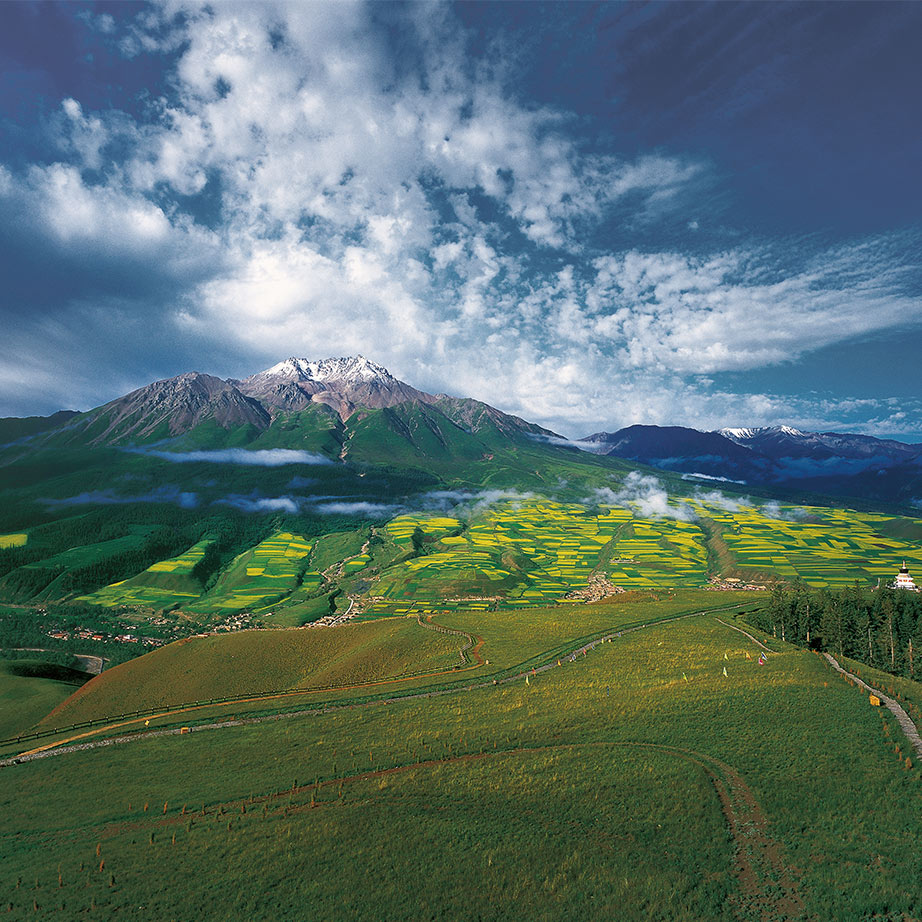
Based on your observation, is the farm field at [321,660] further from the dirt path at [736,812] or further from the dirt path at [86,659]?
the dirt path at [86,659]

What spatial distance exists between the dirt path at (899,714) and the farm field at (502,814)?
1.99m

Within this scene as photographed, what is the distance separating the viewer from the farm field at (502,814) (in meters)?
29.7

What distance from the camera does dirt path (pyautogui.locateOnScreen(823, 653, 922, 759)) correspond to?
44344mm

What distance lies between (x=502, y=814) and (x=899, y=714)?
45.7 meters

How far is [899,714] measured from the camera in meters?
50.9

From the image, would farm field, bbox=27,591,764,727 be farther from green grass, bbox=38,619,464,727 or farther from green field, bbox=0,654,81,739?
green field, bbox=0,654,81,739

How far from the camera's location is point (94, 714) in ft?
283

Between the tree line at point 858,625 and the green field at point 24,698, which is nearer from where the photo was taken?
the tree line at point 858,625

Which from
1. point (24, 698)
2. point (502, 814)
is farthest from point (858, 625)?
point (24, 698)

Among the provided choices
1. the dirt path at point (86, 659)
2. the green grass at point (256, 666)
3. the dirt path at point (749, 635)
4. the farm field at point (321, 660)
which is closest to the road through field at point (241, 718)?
the farm field at point (321, 660)

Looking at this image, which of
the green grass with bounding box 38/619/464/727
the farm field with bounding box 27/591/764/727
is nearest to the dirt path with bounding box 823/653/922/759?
the farm field with bounding box 27/591/764/727

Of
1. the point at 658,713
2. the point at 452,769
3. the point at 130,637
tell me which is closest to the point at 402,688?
the point at 452,769

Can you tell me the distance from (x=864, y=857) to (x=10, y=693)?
161994 millimetres

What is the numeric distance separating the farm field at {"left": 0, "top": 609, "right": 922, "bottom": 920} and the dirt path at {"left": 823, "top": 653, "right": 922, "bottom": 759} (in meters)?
1.99
